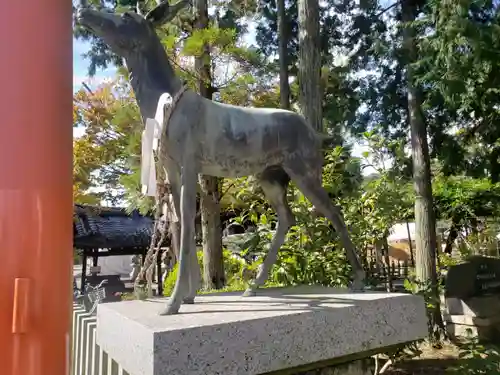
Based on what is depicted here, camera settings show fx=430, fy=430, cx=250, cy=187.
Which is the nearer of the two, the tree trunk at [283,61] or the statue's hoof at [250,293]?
the statue's hoof at [250,293]

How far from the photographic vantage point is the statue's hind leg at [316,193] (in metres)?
2.16

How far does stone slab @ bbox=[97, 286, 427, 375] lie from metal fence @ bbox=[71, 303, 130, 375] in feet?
0.35

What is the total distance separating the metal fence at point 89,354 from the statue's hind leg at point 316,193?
1161mm

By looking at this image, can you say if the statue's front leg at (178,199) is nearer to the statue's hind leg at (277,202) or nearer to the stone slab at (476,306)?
the statue's hind leg at (277,202)

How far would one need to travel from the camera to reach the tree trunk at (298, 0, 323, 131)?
444cm

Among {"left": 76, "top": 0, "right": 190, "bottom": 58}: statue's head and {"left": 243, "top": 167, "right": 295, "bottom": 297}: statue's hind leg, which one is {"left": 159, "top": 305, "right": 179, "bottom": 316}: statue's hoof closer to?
{"left": 243, "top": 167, "right": 295, "bottom": 297}: statue's hind leg

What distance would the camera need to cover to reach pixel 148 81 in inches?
74.7

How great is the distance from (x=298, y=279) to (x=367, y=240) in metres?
1.13

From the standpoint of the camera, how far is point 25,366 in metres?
0.51

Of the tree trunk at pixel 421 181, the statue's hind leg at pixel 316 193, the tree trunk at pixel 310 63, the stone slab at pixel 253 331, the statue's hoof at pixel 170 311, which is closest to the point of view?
the stone slab at pixel 253 331

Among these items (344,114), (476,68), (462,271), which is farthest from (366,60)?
(462,271)

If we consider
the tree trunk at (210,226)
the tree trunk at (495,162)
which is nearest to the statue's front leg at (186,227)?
the tree trunk at (210,226)

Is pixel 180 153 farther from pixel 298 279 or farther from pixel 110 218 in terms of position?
pixel 110 218

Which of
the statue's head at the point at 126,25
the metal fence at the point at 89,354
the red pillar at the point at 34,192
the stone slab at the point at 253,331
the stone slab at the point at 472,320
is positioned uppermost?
the statue's head at the point at 126,25
